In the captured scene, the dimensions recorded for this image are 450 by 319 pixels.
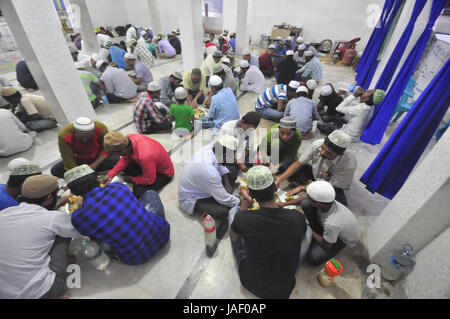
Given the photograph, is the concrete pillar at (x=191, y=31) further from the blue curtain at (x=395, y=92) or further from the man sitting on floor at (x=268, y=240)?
the man sitting on floor at (x=268, y=240)

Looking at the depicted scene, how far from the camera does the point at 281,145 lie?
3.06m

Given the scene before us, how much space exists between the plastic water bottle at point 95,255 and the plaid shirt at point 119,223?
248 millimetres

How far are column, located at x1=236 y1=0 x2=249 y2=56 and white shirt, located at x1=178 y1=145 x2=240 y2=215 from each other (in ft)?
27.2

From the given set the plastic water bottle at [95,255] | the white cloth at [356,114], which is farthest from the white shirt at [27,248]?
the white cloth at [356,114]

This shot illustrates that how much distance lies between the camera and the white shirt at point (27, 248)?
4.95ft

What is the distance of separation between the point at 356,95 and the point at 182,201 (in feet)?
13.0

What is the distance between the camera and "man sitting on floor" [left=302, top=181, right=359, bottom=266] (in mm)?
1828

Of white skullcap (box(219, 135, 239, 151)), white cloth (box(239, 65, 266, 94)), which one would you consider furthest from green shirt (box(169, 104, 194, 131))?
white cloth (box(239, 65, 266, 94))

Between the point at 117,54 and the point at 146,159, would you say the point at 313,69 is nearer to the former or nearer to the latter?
the point at 146,159

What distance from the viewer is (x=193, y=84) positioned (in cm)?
508

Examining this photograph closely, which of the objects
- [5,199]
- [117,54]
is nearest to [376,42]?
[117,54]

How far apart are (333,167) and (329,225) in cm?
95

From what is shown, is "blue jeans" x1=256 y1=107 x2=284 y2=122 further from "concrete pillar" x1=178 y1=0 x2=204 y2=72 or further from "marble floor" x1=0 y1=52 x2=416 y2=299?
"concrete pillar" x1=178 y1=0 x2=204 y2=72

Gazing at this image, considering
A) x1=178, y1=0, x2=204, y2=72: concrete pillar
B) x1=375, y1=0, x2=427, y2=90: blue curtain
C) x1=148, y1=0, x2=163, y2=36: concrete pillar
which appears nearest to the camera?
x1=375, y1=0, x2=427, y2=90: blue curtain
